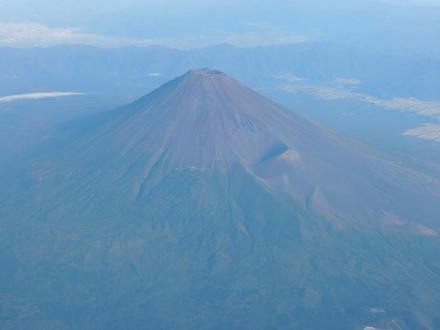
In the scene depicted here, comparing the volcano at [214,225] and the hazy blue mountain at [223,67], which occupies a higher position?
the volcano at [214,225]

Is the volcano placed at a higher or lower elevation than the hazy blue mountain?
higher

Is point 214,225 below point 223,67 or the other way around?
the other way around

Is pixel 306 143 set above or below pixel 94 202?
above

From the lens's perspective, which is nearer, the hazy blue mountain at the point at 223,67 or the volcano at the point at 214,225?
the volcano at the point at 214,225

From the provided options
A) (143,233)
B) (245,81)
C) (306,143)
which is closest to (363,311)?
(143,233)

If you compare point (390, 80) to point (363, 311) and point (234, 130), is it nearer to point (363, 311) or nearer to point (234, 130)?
point (234, 130)

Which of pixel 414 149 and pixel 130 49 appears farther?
pixel 130 49

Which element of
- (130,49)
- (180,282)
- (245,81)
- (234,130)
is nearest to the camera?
(180,282)

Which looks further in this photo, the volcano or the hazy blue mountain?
the hazy blue mountain
